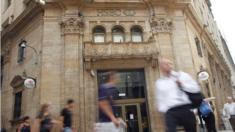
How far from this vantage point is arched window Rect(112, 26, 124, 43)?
19144 mm

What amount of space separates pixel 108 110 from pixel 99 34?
13767 millimetres

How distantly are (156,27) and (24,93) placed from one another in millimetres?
10696

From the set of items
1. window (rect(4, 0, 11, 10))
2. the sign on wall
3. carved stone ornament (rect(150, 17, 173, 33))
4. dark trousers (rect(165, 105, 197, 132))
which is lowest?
dark trousers (rect(165, 105, 197, 132))

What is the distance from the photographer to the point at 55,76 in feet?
57.0

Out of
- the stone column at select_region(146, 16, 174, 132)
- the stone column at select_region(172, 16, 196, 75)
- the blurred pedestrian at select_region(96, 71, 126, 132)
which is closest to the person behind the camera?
the blurred pedestrian at select_region(96, 71, 126, 132)

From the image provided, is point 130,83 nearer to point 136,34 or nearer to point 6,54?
point 136,34

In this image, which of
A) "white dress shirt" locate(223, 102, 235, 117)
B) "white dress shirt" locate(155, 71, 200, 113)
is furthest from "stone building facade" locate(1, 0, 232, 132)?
"white dress shirt" locate(155, 71, 200, 113)

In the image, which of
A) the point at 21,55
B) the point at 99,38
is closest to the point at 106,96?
the point at 99,38

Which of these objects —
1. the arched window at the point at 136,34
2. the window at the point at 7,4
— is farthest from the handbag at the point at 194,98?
the window at the point at 7,4

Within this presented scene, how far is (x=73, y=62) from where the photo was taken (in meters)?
17.4

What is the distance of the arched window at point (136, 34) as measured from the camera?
19.3 meters

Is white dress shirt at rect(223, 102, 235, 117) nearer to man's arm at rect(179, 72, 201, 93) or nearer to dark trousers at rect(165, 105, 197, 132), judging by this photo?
man's arm at rect(179, 72, 201, 93)

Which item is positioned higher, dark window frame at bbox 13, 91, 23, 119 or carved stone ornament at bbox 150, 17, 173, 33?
carved stone ornament at bbox 150, 17, 173, 33

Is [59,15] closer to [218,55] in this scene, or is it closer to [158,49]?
[158,49]
